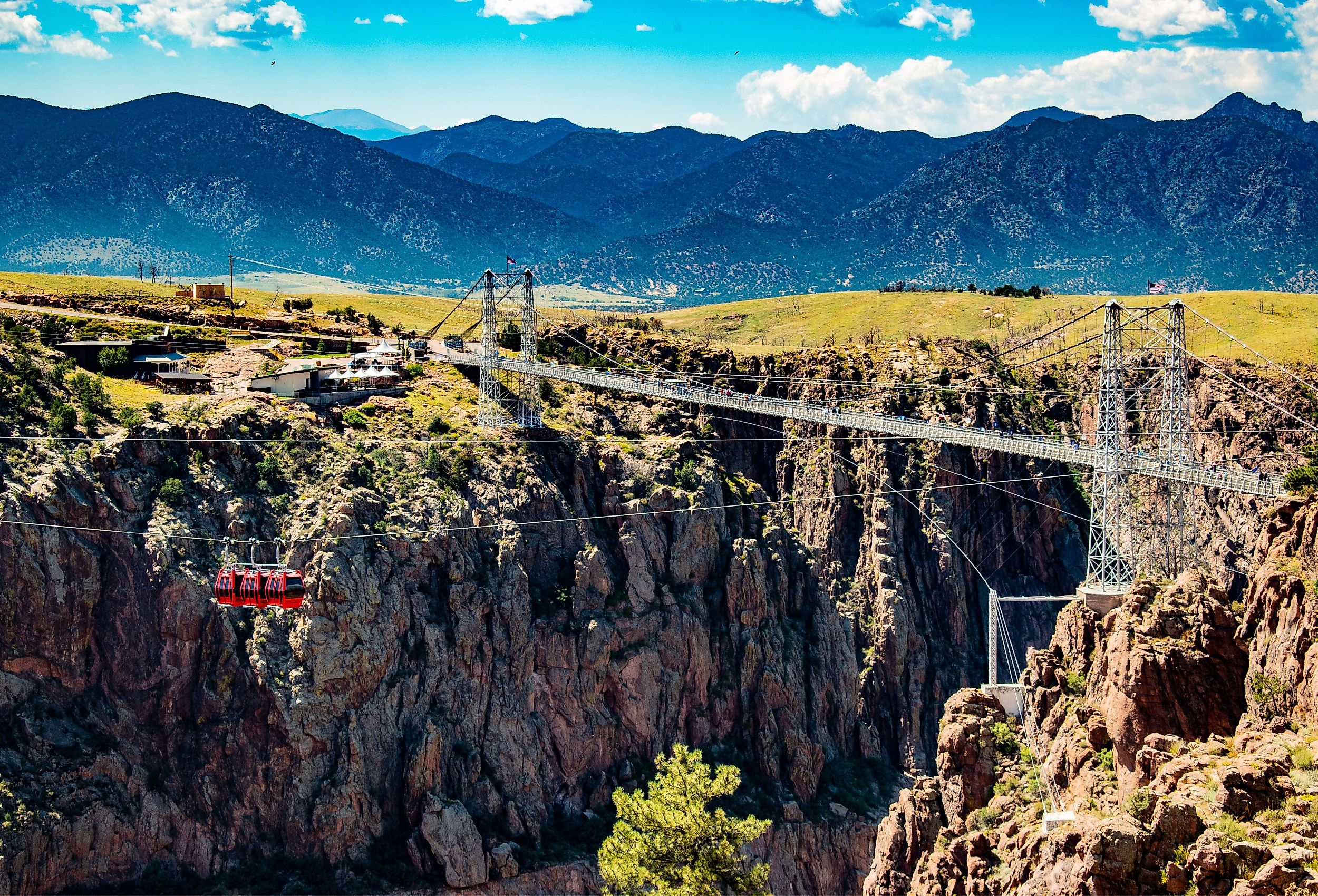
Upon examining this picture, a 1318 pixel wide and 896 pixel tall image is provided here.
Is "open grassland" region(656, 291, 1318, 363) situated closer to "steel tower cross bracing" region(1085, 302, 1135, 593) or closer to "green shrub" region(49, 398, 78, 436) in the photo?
"steel tower cross bracing" region(1085, 302, 1135, 593)

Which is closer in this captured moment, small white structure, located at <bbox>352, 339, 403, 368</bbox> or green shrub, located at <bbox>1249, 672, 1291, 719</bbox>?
green shrub, located at <bbox>1249, 672, 1291, 719</bbox>

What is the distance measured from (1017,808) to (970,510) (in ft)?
236

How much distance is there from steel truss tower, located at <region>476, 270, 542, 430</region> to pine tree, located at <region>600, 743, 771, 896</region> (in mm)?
42868

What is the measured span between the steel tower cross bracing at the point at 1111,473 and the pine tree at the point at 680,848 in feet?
90.4

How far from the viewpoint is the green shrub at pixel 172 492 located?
8325cm

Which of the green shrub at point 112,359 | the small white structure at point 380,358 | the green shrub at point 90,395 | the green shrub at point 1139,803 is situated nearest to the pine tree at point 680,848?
the green shrub at point 1139,803

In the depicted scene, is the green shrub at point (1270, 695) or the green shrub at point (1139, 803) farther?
the green shrub at point (1270, 695)

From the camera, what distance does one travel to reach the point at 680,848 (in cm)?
5934

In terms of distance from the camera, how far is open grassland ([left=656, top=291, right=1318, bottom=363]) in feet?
452

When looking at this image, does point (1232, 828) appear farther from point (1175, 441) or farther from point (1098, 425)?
point (1175, 441)

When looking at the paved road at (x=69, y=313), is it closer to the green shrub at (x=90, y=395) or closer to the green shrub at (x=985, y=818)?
the green shrub at (x=90, y=395)

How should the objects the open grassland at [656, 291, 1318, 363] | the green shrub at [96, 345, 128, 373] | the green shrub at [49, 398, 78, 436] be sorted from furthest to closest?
the open grassland at [656, 291, 1318, 363] < the green shrub at [96, 345, 128, 373] < the green shrub at [49, 398, 78, 436]

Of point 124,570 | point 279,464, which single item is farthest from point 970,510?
point 124,570

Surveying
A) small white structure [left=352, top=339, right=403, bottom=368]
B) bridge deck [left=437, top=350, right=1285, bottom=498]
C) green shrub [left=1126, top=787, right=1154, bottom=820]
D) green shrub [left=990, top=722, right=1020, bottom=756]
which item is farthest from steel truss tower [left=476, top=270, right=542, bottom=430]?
green shrub [left=1126, top=787, right=1154, bottom=820]
